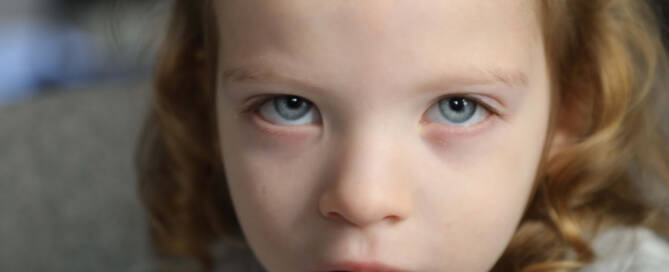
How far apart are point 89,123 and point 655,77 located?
2.72 ft

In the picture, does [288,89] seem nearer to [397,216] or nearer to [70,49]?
[397,216]

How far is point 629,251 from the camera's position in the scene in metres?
0.88

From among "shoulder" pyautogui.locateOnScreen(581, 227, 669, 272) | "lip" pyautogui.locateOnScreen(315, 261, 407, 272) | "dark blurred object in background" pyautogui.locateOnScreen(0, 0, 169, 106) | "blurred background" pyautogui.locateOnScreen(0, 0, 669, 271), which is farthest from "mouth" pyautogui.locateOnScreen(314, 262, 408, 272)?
"dark blurred object in background" pyautogui.locateOnScreen(0, 0, 169, 106)

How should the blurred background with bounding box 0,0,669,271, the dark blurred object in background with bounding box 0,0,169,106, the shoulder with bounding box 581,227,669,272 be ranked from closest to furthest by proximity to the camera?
1. the shoulder with bounding box 581,227,669,272
2. the blurred background with bounding box 0,0,669,271
3. the dark blurred object in background with bounding box 0,0,169,106

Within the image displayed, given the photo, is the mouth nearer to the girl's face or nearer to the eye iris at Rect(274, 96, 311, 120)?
the girl's face

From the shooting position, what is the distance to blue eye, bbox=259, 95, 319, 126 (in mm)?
779

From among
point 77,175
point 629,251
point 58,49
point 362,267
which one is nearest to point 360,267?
point 362,267

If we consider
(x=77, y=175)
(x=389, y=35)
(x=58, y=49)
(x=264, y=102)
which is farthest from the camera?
(x=58, y=49)

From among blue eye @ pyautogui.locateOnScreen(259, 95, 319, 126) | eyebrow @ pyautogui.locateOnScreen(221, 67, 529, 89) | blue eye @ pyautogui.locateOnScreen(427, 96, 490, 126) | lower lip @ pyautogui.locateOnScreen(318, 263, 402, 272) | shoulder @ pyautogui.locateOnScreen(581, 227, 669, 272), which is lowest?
lower lip @ pyautogui.locateOnScreen(318, 263, 402, 272)

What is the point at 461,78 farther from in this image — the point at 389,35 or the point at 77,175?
the point at 77,175

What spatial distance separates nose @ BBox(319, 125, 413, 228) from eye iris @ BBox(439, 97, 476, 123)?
0.06 m

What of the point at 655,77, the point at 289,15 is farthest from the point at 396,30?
the point at 655,77

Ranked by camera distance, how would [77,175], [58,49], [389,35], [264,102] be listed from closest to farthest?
[389,35], [264,102], [77,175], [58,49]

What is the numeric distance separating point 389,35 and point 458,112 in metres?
0.11
